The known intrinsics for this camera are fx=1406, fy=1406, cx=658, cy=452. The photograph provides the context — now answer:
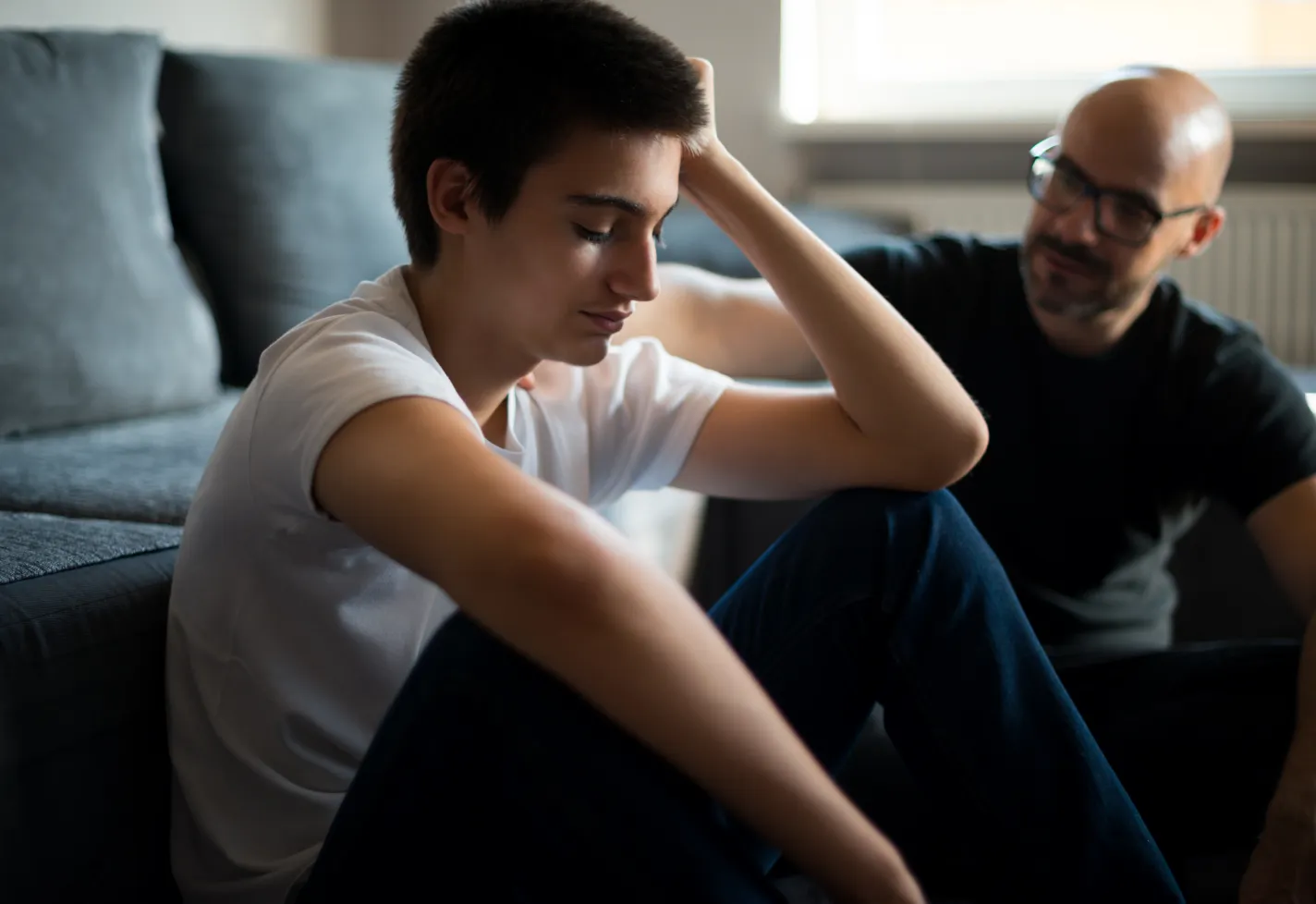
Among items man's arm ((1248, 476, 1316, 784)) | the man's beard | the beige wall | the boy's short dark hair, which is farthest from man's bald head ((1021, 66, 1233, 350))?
the beige wall

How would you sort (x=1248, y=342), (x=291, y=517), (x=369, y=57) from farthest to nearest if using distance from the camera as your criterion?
(x=369, y=57) → (x=1248, y=342) → (x=291, y=517)

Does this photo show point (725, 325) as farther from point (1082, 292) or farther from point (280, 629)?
point (280, 629)

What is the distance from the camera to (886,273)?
5.29 ft

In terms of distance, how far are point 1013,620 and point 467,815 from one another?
1.52 feet

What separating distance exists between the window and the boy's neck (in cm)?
208

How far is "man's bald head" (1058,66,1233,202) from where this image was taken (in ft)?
5.12

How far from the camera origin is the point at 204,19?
2727 mm

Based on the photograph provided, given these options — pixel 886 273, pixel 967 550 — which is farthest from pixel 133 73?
pixel 967 550

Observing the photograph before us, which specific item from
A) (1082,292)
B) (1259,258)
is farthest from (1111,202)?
(1259,258)

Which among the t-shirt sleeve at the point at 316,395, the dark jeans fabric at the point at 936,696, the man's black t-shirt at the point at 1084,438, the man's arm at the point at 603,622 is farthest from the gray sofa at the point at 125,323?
the man's black t-shirt at the point at 1084,438

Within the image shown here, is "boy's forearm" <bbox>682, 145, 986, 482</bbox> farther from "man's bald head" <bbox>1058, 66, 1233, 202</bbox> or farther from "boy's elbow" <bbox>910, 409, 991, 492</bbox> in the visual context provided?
"man's bald head" <bbox>1058, 66, 1233, 202</bbox>

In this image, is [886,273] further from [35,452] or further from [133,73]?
[133,73]

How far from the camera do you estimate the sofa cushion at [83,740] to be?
1051mm

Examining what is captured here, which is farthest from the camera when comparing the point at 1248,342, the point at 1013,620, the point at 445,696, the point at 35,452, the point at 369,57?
the point at 369,57
